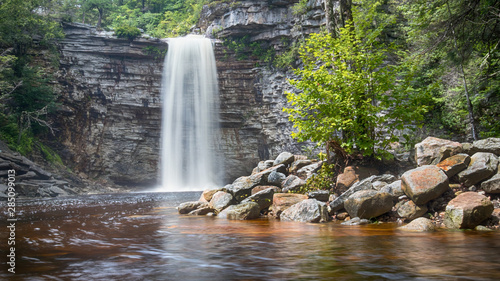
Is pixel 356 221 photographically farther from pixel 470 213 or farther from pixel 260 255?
pixel 260 255

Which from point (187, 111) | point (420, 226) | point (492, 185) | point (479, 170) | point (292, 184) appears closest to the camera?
point (420, 226)

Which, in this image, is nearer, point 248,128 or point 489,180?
point 489,180

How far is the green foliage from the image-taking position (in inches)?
1061

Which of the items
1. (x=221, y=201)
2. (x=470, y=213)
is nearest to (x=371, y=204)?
(x=470, y=213)

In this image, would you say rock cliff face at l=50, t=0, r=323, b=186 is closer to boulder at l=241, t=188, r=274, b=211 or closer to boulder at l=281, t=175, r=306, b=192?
boulder at l=281, t=175, r=306, b=192

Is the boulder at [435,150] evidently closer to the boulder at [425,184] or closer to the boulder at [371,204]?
the boulder at [425,184]

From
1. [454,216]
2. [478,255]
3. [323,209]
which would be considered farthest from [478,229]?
[323,209]

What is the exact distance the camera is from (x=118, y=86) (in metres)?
28.2

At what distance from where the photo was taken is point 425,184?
589 cm

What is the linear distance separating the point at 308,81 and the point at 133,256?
596 centimetres

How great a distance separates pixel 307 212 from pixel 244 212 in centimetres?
165

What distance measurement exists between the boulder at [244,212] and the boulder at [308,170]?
7.83 ft

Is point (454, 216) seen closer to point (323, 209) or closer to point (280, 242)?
A: point (323, 209)

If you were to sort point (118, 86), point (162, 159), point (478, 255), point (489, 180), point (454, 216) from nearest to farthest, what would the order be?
point (478, 255) → point (454, 216) → point (489, 180) → point (118, 86) → point (162, 159)
